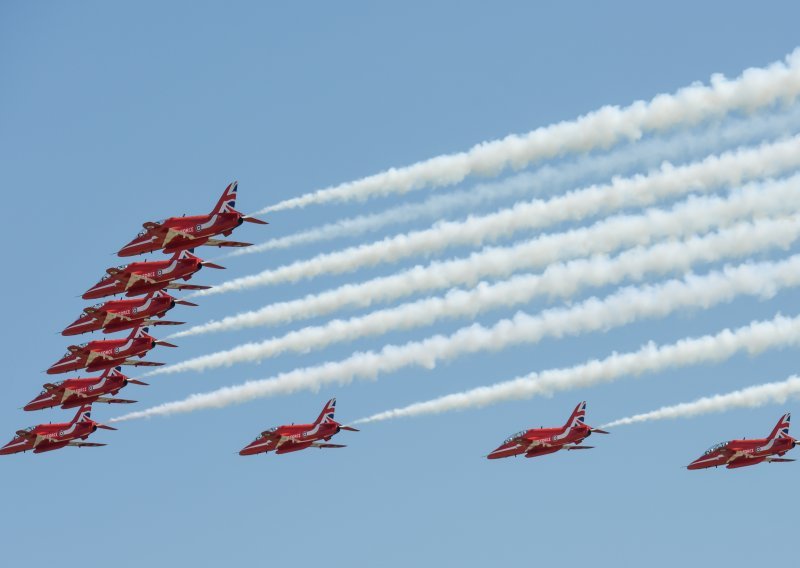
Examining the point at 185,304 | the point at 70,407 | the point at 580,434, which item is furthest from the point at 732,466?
the point at 70,407

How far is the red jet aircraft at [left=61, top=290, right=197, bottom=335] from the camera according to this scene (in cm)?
9450

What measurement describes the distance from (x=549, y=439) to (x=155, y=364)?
65.2 feet

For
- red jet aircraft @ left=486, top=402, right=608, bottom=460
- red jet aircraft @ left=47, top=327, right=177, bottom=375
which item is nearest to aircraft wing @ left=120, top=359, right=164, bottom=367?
red jet aircraft @ left=47, top=327, right=177, bottom=375

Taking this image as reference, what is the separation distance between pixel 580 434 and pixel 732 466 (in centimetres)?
742

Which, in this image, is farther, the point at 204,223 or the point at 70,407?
the point at 70,407

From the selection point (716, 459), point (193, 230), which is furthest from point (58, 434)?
point (716, 459)

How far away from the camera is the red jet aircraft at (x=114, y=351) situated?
96.4 metres

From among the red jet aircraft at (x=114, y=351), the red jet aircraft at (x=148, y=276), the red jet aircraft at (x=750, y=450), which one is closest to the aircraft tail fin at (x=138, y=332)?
the red jet aircraft at (x=114, y=351)

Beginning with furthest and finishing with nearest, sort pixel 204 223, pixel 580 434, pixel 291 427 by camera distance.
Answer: pixel 291 427 < pixel 580 434 < pixel 204 223

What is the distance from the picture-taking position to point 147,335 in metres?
96.6

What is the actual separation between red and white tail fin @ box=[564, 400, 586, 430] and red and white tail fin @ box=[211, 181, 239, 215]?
20239 millimetres

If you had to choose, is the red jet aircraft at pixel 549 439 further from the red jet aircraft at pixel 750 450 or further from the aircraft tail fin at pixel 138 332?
the aircraft tail fin at pixel 138 332

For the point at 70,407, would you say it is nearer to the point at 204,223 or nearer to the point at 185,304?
the point at 185,304

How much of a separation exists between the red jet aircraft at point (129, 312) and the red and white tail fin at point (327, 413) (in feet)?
32.8
